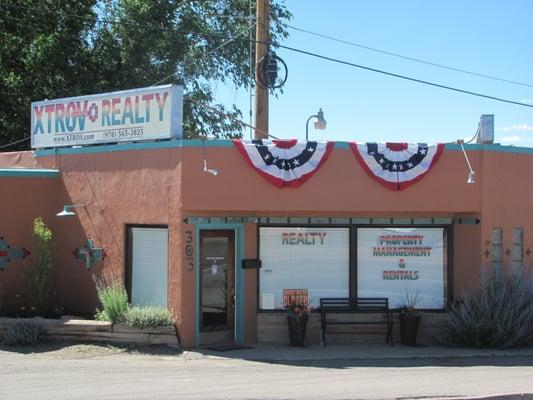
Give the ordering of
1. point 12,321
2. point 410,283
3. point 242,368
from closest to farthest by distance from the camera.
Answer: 1. point 242,368
2. point 12,321
3. point 410,283

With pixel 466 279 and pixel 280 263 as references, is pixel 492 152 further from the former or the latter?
pixel 280 263

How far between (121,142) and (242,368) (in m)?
5.56

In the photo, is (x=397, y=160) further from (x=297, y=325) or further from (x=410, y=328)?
(x=297, y=325)

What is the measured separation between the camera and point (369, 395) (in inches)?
345

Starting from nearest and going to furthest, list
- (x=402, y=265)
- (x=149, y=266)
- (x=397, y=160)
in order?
1. (x=397, y=160)
2. (x=149, y=266)
3. (x=402, y=265)

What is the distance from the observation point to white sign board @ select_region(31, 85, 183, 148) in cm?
1284

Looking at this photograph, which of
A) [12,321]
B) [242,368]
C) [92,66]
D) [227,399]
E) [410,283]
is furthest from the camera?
[92,66]

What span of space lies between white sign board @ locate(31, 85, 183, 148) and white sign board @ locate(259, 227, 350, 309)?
115 inches

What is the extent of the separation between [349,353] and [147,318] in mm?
3774

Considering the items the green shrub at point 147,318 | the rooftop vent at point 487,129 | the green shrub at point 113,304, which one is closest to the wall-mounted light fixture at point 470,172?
the rooftop vent at point 487,129

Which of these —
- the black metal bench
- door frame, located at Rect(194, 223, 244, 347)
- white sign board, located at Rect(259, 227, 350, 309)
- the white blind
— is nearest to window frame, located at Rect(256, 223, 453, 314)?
white sign board, located at Rect(259, 227, 350, 309)

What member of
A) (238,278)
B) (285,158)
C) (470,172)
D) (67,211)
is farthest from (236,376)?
(470,172)

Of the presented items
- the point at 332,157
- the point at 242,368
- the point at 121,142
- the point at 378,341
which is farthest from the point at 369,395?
the point at 121,142

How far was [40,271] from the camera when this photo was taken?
538 inches
